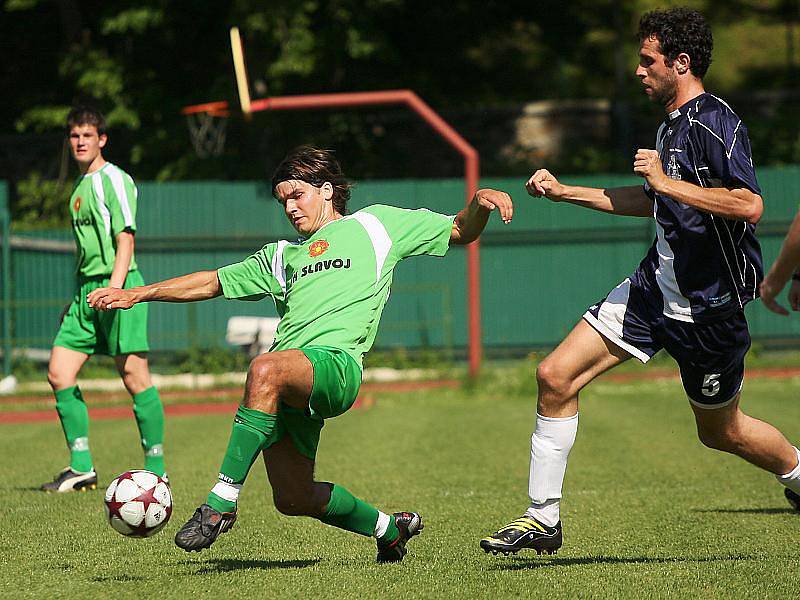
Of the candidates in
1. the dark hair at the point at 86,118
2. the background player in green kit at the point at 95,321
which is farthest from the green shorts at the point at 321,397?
the dark hair at the point at 86,118

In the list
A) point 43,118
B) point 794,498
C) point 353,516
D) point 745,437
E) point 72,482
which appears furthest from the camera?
point 43,118

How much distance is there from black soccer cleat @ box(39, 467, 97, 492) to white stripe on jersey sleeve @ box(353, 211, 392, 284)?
3.39m

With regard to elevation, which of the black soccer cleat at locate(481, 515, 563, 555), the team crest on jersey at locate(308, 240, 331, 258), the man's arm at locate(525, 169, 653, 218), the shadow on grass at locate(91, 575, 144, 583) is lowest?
the shadow on grass at locate(91, 575, 144, 583)

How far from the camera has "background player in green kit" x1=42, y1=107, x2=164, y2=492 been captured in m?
7.97

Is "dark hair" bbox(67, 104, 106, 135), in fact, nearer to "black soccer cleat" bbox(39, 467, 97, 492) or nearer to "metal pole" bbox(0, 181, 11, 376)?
"black soccer cleat" bbox(39, 467, 97, 492)

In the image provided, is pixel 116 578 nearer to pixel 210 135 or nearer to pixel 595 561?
pixel 595 561

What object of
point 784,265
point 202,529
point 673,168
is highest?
point 673,168

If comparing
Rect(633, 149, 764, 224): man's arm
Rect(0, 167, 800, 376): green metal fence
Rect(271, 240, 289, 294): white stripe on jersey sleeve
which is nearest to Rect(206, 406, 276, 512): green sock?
Rect(271, 240, 289, 294): white stripe on jersey sleeve

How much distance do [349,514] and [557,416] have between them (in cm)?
101

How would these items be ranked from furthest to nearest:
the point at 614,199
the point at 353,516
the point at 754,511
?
the point at 754,511 → the point at 614,199 → the point at 353,516

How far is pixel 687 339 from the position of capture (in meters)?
5.41

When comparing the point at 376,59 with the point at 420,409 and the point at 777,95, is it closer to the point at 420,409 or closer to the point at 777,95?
the point at 777,95

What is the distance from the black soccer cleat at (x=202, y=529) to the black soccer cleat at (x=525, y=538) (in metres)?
1.17

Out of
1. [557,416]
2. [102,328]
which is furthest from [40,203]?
[557,416]
